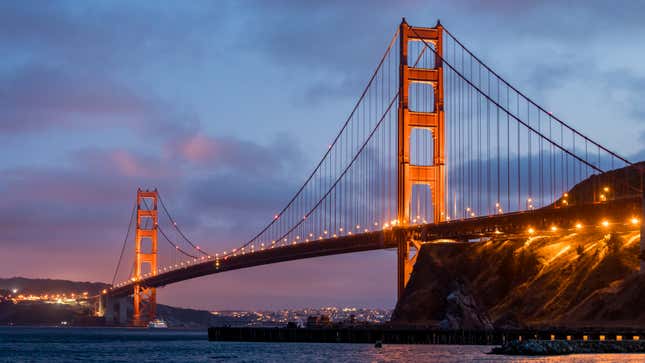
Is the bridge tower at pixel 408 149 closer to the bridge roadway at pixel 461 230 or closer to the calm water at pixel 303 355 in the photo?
the bridge roadway at pixel 461 230

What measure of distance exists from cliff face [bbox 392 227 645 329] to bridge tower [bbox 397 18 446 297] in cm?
261

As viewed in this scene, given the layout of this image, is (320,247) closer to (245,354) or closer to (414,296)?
(414,296)

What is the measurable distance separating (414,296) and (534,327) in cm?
1650

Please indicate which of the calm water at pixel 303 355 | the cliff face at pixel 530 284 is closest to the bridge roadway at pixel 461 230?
the cliff face at pixel 530 284

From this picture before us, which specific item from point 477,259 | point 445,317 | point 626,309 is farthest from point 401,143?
point 626,309

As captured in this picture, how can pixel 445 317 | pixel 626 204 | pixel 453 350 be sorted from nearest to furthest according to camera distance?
1. pixel 453 350
2. pixel 626 204
3. pixel 445 317

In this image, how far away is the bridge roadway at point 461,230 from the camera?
85.6m

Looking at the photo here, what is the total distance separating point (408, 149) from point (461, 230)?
10.5 meters

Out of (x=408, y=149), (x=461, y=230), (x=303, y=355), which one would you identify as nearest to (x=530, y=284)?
(x=461, y=230)

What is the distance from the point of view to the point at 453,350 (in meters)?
78.0

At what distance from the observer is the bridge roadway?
8562 cm

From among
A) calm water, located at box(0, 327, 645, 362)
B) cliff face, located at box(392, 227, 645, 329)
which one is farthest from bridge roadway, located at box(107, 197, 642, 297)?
calm water, located at box(0, 327, 645, 362)

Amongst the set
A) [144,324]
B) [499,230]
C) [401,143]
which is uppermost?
[401,143]

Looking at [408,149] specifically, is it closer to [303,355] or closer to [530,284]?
[530,284]
